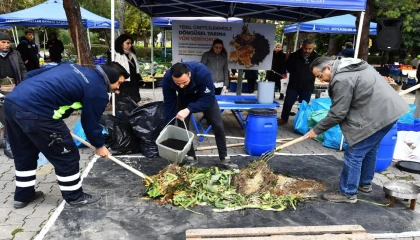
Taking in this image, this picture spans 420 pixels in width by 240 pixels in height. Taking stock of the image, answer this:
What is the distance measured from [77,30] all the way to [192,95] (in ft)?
12.9

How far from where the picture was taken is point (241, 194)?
352 centimetres

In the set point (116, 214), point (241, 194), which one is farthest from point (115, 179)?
point (241, 194)

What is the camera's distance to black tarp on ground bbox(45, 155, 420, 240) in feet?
9.48

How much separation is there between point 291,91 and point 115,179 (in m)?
3.93

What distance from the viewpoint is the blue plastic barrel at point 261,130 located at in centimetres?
466

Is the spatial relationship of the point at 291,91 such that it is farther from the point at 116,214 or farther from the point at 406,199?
the point at 116,214

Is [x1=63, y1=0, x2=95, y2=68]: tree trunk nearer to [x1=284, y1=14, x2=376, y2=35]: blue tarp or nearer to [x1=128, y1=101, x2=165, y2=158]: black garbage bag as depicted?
[x1=128, y1=101, x2=165, y2=158]: black garbage bag

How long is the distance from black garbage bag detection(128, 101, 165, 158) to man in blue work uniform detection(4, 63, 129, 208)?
A: 4.96ft

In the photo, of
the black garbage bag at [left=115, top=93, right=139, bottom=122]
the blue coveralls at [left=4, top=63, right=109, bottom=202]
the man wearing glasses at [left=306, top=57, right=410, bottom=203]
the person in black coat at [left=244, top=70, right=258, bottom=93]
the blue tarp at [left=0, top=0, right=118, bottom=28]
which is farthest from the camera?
the person in black coat at [left=244, top=70, right=258, bottom=93]

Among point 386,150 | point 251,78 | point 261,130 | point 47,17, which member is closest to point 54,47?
point 47,17

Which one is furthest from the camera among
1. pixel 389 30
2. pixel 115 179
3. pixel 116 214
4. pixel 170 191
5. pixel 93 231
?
pixel 389 30

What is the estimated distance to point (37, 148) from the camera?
3.14m

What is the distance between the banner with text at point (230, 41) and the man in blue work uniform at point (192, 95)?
260 centimetres

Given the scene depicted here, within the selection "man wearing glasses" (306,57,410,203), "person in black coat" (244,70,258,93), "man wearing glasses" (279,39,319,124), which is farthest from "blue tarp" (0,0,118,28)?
"man wearing glasses" (306,57,410,203)
